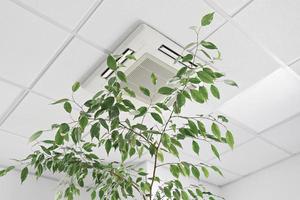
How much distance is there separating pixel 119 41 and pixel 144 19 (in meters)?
0.22

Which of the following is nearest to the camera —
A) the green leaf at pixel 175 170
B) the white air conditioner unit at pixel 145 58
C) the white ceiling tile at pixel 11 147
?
the green leaf at pixel 175 170

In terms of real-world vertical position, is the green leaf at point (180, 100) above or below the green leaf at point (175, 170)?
above

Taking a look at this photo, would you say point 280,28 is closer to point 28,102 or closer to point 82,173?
point 82,173

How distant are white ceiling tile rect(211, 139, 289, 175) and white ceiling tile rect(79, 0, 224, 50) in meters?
1.57

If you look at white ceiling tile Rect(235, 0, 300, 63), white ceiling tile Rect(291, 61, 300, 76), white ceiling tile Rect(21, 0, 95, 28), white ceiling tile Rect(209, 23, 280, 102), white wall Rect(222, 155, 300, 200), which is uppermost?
white ceiling tile Rect(291, 61, 300, 76)

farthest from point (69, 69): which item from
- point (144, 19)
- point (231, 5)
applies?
point (231, 5)

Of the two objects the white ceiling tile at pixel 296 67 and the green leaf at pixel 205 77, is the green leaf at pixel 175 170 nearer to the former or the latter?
the green leaf at pixel 205 77

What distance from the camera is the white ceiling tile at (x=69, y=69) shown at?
196 centimetres

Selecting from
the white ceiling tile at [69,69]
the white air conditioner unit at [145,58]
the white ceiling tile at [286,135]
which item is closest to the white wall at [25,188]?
the white ceiling tile at [69,69]

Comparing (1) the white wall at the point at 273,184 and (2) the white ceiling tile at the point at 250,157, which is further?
(1) the white wall at the point at 273,184

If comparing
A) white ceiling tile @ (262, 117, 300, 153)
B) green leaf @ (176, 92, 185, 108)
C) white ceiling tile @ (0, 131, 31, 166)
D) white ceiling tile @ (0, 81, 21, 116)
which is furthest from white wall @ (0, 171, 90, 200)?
green leaf @ (176, 92, 185, 108)

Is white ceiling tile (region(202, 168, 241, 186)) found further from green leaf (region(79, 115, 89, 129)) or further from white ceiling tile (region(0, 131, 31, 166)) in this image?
green leaf (region(79, 115, 89, 129))

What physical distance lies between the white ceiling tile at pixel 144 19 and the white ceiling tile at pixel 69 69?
104 millimetres

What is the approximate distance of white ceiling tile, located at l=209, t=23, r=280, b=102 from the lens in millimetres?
1942
